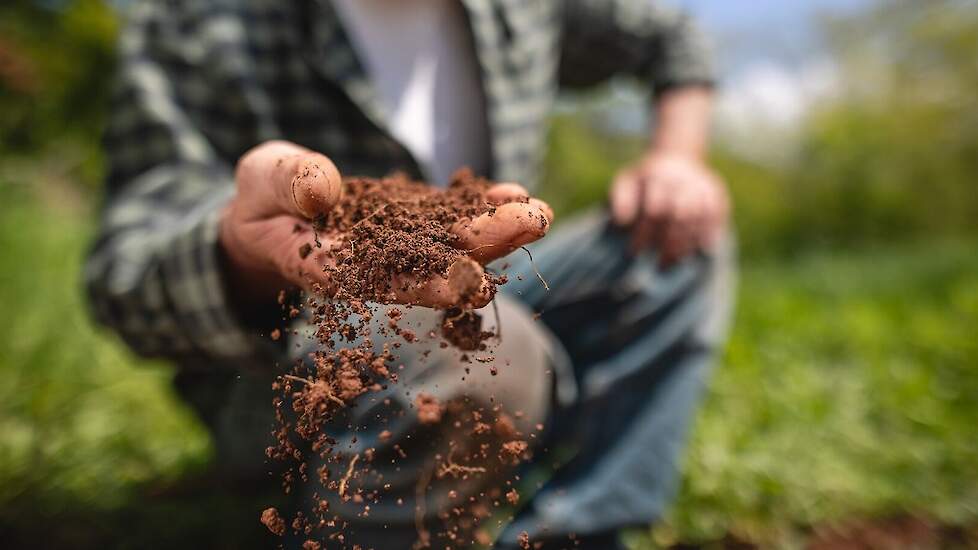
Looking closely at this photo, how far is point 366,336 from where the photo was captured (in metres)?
0.65

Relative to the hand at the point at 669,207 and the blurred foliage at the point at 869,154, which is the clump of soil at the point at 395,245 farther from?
the blurred foliage at the point at 869,154

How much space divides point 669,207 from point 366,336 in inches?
36.9

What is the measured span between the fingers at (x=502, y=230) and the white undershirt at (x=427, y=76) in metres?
0.67

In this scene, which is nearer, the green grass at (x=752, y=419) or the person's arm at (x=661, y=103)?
the person's arm at (x=661, y=103)

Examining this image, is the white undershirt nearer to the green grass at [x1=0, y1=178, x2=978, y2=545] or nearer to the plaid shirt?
the plaid shirt

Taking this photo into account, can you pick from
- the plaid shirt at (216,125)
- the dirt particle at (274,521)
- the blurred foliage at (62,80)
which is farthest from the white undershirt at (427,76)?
the blurred foliage at (62,80)

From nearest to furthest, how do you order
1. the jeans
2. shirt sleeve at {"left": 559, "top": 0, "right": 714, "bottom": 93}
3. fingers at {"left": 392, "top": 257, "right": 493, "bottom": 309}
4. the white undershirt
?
fingers at {"left": 392, "top": 257, "right": 493, "bottom": 309}
the jeans
the white undershirt
shirt sleeve at {"left": 559, "top": 0, "right": 714, "bottom": 93}

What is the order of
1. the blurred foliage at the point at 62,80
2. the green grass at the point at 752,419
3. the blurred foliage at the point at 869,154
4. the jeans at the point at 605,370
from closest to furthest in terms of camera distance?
the jeans at the point at 605,370 < the green grass at the point at 752,419 < the blurred foliage at the point at 62,80 < the blurred foliage at the point at 869,154

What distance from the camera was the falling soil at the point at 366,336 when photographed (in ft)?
2.10

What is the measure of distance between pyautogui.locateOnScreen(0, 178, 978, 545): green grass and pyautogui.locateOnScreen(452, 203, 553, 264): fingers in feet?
3.56

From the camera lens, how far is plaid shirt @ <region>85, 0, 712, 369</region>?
981 mm

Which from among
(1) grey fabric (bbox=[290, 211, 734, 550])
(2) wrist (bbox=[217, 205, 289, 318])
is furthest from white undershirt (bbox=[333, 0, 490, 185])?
(2) wrist (bbox=[217, 205, 289, 318])

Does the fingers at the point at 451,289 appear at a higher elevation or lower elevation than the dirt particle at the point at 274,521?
higher

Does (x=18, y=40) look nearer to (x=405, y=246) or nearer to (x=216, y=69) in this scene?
(x=216, y=69)
